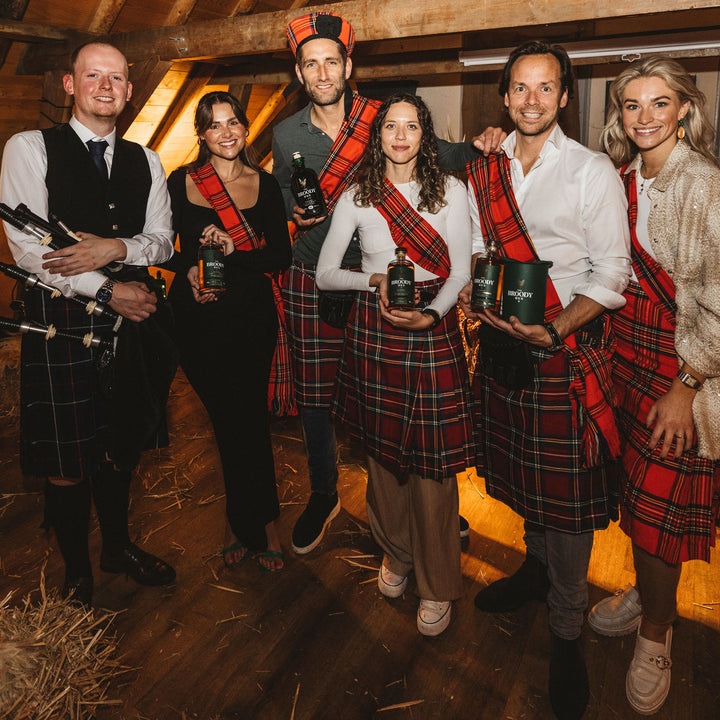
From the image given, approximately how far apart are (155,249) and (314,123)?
0.82 meters

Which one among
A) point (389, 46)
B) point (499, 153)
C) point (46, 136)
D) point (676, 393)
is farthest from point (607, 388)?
point (389, 46)

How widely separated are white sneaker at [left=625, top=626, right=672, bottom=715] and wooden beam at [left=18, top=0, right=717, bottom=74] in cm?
240

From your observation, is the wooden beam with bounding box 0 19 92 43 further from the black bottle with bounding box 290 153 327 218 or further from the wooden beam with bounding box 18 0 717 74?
the black bottle with bounding box 290 153 327 218

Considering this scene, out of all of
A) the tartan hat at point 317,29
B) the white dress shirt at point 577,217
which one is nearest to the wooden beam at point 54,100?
the tartan hat at point 317,29

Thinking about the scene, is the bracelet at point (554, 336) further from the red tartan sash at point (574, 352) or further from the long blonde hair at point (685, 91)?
the long blonde hair at point (685, 91)

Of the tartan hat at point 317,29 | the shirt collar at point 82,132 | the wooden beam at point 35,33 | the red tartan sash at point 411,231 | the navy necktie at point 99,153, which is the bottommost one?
the red tartan sash at point 411,231

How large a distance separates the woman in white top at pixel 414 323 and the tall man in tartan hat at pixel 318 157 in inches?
10.3

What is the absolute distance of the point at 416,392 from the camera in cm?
196

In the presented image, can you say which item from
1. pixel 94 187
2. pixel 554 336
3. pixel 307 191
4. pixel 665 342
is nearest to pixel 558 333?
pixel 554 336

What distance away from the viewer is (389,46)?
181 inches

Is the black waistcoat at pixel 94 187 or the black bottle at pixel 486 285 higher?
the black waistcoat at pixel 94 187

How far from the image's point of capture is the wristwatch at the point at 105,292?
2034mm

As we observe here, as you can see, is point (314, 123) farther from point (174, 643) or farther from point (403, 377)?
point (174, 643)

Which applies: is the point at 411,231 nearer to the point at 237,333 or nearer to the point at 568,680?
the point at 237,333
